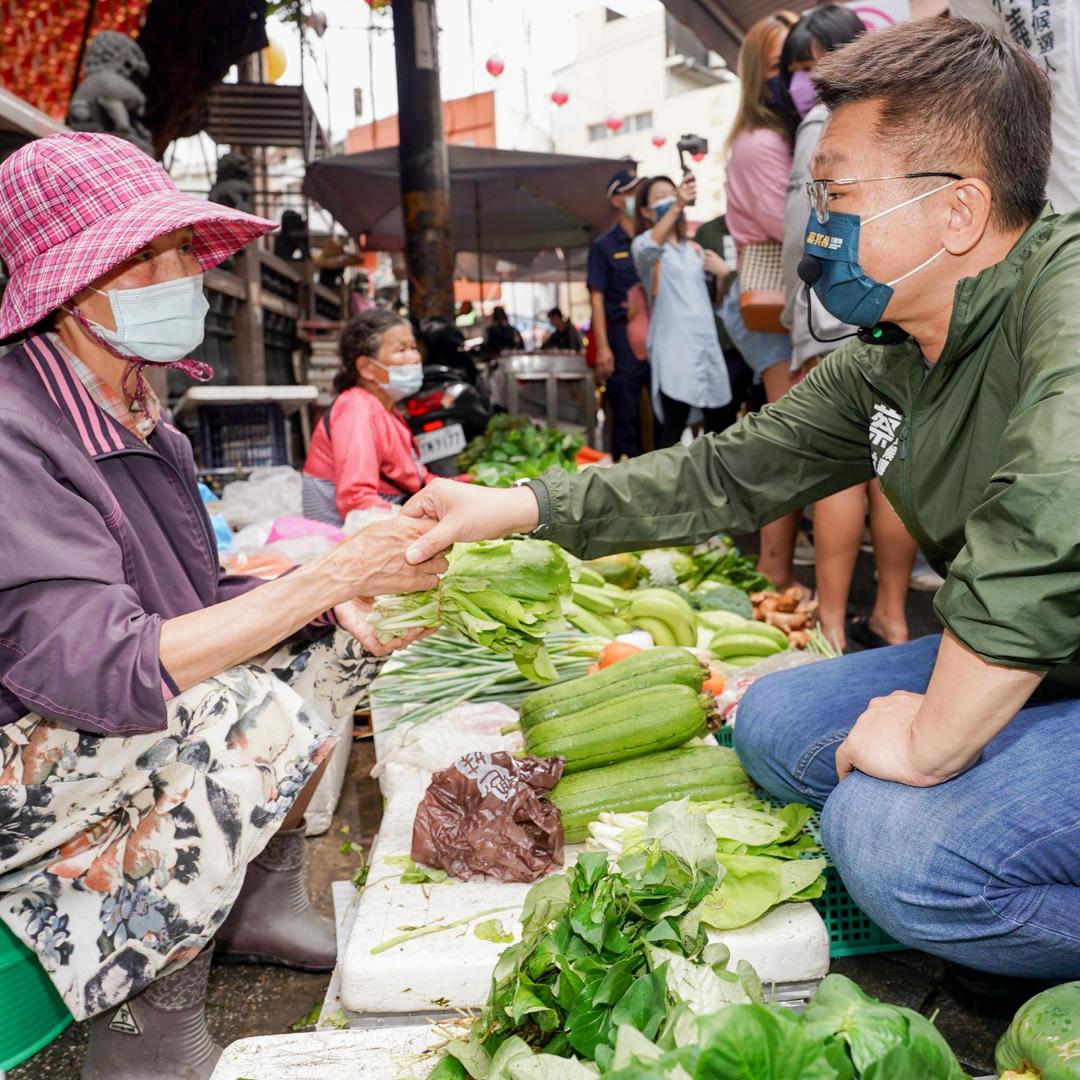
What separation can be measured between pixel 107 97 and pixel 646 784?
17.8 feet

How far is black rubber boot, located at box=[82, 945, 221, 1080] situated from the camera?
81.5 inches

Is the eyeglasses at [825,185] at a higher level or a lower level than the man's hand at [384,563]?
higher

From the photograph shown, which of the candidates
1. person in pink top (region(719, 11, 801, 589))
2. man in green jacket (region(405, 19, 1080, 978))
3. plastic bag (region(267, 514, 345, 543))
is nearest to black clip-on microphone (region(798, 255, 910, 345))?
man in green jacket (region(405, 19, 1080, 978))

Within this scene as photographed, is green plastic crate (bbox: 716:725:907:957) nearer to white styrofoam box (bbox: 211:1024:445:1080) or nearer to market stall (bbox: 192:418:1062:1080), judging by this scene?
market stall (bbox: 192:418:1062:1080)

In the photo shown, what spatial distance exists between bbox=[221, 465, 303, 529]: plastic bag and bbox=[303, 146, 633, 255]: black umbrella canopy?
248 inches

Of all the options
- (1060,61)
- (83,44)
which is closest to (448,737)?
(1060,61)

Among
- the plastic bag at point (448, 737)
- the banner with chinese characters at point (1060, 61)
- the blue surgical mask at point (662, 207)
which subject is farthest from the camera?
the blue surgical mask at point (662, 207)

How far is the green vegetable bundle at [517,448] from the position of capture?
295 inches

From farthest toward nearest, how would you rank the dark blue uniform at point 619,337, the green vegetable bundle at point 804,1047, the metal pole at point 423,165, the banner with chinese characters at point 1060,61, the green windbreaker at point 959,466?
the metal pole at point 423,165 < the dark blue uniform at point 619,337 < the banner with chinese characters at point 1060,61 < the green windbreaker at point 959,466 < the green vegetable bundle at point 804,1047

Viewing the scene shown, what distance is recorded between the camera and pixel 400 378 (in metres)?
5.59

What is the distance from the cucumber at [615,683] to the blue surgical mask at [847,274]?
107cm

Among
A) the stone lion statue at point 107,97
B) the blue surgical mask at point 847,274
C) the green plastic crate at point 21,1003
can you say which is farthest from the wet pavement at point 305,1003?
the stone lion statue at point 107,97

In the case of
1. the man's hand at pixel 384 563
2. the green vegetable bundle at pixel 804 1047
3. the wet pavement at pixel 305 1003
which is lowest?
the wet pavement at pixel 305 1003

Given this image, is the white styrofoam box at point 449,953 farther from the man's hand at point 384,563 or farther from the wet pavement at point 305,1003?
the man's hand at point 384,563
